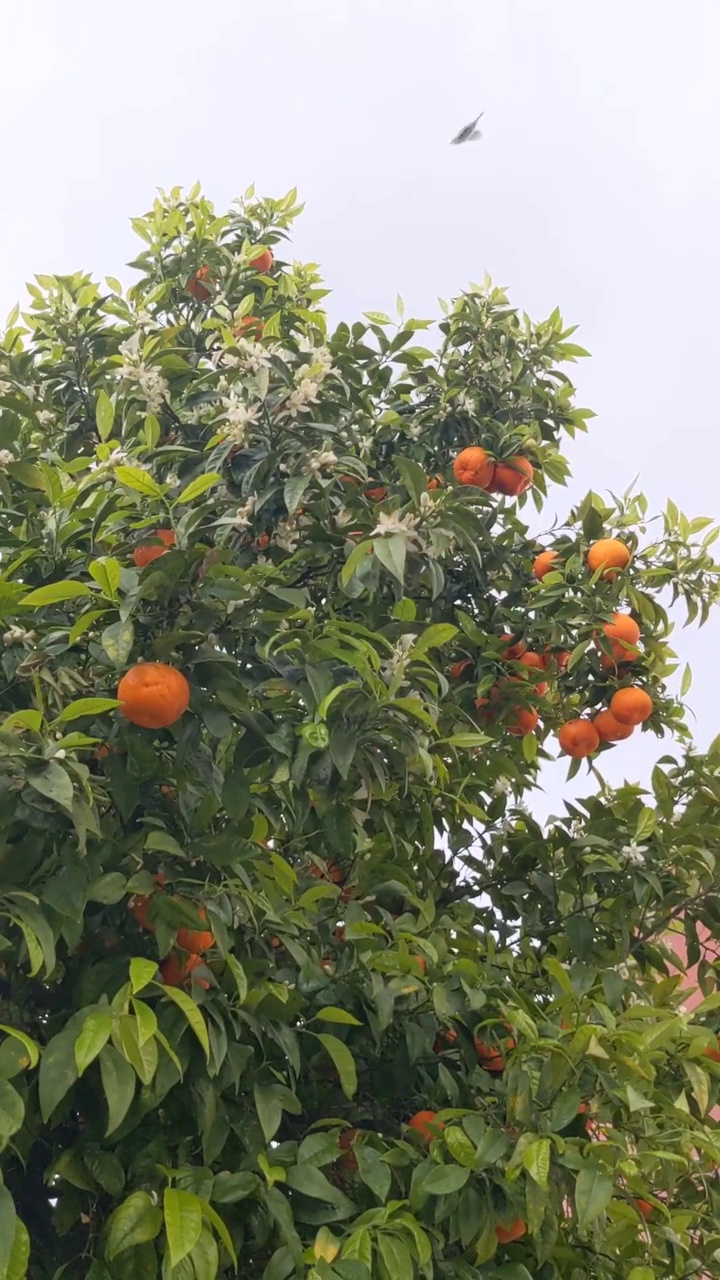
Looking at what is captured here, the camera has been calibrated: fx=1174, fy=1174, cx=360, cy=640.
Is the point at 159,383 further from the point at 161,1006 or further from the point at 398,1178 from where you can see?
the point at 398,1178

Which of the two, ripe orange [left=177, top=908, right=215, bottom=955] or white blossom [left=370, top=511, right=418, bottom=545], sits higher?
white blossom [left=370, top=511, right=418, bottom=545]

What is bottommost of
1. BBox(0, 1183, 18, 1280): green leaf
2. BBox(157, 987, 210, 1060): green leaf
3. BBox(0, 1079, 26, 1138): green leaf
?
BBox(0, 1183, 18, 1280): green leaf

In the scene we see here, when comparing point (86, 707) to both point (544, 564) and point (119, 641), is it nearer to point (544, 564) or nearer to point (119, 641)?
point (119, 641)

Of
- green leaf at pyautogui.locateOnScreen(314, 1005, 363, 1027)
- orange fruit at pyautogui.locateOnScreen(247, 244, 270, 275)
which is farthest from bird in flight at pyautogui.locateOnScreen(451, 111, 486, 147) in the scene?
green leaf at pyautogui.locateOnScreen(314, 1005, 363, 1027)

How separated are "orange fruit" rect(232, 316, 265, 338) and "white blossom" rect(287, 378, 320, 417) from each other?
66 cm

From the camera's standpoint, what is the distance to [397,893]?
2.50m

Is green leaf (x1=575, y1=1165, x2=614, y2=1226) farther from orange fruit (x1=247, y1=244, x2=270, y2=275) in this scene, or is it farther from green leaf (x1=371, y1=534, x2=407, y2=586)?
orange fruit (x1=247, y1=244, x2=270, y2=275)

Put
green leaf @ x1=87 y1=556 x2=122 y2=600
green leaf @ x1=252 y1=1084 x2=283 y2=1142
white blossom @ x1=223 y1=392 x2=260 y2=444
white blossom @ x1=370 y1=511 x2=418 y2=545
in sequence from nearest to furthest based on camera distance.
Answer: green leaf @ x1=87 y1=556 x2=122 y2=600
green leaf @ x1=252 y1=1084 x2=283 y2=1142
white blossom @ x1=370 y1=511 x2=418 y2=545
white blossom @ x1=223 y1=392 x2=260 y2=444

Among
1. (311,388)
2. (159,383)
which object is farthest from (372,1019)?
(159,383)

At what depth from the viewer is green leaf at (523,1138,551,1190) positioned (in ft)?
5.52

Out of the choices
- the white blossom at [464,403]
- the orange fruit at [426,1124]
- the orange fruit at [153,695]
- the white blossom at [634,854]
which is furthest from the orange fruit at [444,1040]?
the white blossom at [464,403]

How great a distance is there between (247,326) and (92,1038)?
6.66 ft

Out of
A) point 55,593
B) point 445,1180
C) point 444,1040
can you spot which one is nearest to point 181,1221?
point 445,1180

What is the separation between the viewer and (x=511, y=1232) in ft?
6.57
